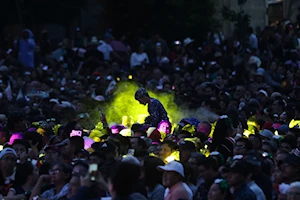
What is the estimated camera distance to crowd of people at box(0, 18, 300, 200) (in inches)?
372

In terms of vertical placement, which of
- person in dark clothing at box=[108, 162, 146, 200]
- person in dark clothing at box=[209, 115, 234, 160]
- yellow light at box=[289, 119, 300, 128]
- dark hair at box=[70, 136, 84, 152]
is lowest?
yellow light at box=[289, 119, 300, 128]

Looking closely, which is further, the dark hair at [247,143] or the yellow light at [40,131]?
the yellow light at [40,131]

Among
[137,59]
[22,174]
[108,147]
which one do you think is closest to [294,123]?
[108,147]

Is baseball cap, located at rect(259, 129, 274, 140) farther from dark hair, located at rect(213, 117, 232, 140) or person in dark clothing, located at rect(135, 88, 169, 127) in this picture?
person in dark clothing, located at rect(135, 88, 169, 127)

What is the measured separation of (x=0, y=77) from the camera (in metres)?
23.9

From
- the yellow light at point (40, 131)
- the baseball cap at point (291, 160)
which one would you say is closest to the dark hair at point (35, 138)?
the yellow light at point (40, 131)

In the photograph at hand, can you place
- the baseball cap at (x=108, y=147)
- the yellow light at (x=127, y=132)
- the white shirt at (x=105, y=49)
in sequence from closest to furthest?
the baseball cap at (x=108, y=147)
the yellow light at (x=127, y=132)
the white shirt at (x=105, y=49)

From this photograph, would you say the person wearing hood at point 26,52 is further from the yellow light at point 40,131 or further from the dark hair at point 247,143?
the dark hair at point 247,143

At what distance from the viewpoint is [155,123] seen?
49.6ft

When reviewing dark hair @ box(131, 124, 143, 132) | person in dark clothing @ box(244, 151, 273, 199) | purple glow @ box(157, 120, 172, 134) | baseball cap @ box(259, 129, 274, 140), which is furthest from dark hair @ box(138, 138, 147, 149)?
person in dark clothing @ box(244, 151, 273, 199)

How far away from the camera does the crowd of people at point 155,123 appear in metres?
9.45

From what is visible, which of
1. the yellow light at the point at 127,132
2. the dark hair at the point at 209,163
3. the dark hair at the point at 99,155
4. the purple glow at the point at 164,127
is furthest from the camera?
the purple glow at the point at 164,127

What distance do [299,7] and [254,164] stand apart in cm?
2503

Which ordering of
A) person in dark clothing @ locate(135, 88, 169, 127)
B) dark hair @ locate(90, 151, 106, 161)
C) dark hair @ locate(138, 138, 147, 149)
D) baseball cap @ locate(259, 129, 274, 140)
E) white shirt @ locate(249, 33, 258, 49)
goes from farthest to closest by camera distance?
white shirt @ locate(249, 33, 258, 49), person in dark clothing @ locate(135, 88, 169, 127), baseball cap @ locate(259, 129, 274, 140), dark hair @ locate(138, 138, 147, 149), dark hair @ locate(90, 151, 106, 161)
